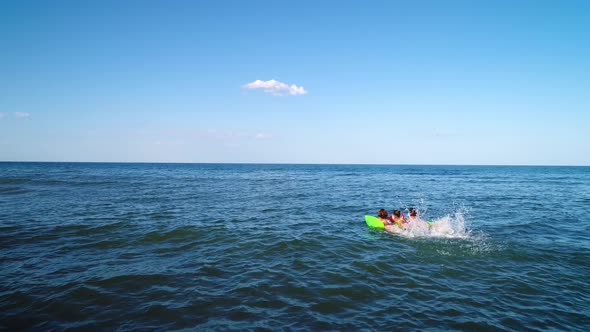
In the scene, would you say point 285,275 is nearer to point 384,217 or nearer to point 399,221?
point 384,217

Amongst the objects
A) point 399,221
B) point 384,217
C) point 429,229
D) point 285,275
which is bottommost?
point 285,275

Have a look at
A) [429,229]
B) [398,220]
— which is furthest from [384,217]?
[429,229]

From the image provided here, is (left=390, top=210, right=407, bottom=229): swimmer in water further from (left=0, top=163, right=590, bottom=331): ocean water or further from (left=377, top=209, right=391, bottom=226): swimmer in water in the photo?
(left=0, top=163, right=590, bottom=331): ocean water

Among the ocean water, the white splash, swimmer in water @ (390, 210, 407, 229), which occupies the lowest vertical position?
the ocean water

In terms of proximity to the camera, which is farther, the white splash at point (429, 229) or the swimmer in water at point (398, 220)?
the swimmer in water at point (398, 220)

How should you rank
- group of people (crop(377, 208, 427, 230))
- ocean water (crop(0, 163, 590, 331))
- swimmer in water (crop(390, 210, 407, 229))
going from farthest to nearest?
swimmer in water (crop(390, 210, 407, 229)) → group of people (crop(377, 208, 427, 230)) → ocean water (crop(0, 163, 590, 331))

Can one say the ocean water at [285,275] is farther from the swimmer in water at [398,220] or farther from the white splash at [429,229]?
the swimmer in water at [398,220]

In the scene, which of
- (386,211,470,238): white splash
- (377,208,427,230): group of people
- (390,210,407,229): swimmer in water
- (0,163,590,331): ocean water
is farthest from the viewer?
(390,210,407,229): swimmer in water

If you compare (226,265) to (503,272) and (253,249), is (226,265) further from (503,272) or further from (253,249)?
(503,272)

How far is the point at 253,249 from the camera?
12352mm

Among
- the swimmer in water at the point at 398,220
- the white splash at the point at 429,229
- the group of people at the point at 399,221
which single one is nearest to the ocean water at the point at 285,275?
the white splash at the point at 429,229

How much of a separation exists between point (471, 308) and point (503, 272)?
368cm

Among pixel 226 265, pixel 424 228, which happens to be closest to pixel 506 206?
pixel 424 228

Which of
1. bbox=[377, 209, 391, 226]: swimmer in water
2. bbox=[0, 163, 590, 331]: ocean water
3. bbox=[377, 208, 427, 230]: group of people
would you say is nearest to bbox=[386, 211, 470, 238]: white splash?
bbox=[377, 208, 427, 230]: group of people
